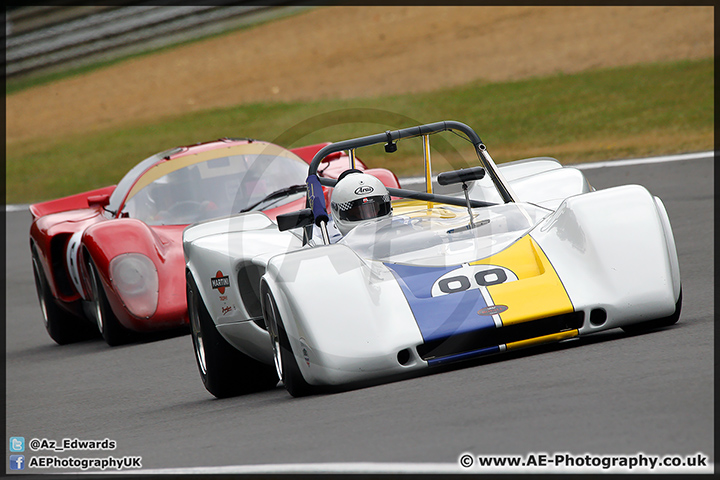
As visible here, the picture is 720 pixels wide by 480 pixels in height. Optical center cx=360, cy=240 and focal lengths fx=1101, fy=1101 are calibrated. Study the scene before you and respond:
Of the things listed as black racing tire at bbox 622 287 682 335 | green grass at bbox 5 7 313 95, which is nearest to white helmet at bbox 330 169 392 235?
black racing tire at bbox 622 287 682 335

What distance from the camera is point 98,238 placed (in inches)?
343

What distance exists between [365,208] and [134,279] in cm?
308

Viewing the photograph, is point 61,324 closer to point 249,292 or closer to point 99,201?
point 99,201

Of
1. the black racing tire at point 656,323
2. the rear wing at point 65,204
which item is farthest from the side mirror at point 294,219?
the rear wing at point 65,204

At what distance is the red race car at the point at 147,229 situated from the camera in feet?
28.0

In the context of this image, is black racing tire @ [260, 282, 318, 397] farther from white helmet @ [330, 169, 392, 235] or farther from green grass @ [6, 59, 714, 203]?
green grass @ [6, 59, 714, 203]

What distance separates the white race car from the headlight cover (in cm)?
211

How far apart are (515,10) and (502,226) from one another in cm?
2725

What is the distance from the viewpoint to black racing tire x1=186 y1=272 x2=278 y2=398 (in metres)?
6.32

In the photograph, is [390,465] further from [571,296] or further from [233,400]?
[233,400]

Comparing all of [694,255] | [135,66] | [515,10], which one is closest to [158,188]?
[694,255]

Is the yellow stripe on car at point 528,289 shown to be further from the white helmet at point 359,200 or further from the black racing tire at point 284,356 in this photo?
the black racing tire at point 284,356

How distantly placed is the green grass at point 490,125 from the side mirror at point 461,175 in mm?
7999

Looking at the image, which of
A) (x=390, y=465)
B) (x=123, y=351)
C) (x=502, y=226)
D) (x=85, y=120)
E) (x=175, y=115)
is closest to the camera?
(x=390, y=465)
